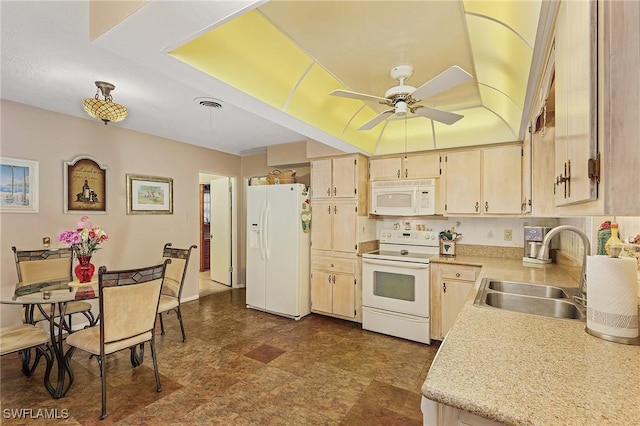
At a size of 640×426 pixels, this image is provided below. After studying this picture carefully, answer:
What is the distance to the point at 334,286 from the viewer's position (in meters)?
3.93

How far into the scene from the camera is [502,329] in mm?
1278

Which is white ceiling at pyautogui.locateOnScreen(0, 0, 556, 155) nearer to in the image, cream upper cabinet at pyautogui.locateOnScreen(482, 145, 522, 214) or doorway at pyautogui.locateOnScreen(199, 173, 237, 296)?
cream upper cabinet at pyautogui.locateOnScreen(482, 145, 522, 214)

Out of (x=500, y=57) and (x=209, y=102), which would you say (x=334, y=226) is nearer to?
(x=209, y=102)

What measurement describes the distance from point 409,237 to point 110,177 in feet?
12.8

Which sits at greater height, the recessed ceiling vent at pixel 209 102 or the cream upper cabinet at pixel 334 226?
the recessed ceiling vent at pixel 209 102

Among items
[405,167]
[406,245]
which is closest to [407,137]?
[405,167]

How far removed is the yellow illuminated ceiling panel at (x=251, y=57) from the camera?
5.90ft

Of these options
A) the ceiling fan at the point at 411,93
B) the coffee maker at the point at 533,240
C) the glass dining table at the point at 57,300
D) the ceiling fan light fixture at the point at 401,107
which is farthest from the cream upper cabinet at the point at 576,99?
the glass dining table at the point at 57,300

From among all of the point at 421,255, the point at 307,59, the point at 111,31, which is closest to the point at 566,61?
the point at 307,59

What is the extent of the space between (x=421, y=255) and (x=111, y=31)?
3428 mm

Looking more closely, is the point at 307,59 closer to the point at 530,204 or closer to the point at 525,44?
the point at 525,44

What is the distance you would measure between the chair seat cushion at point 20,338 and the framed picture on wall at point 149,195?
1.93 m

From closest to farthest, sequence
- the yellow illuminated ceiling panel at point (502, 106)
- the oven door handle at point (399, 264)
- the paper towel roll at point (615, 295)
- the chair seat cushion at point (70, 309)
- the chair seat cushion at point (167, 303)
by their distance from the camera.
Answer: the paper towel roll at point (615, 295) → the yellow illuminated ceiling panel at point (502, 106) → the chair seat cushion at point (70, 309) → the chair seat cushion at point (167, 303) → the oven door handle at point (399, 264)

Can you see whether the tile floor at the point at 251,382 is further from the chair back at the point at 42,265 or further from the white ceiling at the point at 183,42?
the white ceiling at the point at 183,42
